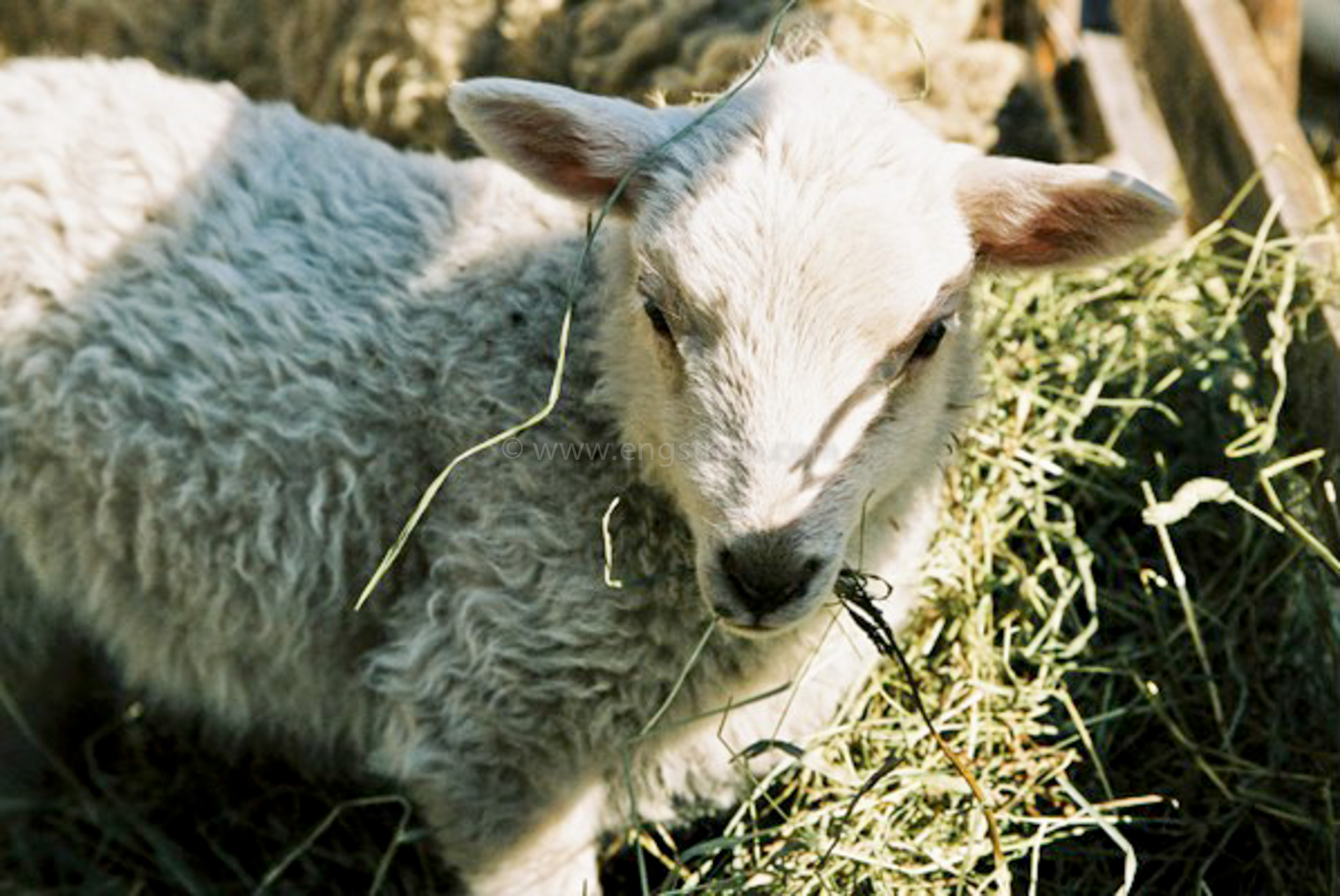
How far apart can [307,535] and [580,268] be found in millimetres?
802

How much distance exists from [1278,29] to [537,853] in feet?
11.5

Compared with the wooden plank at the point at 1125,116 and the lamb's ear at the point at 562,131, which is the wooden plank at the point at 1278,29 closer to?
the wooden plank at the point at 1125,116

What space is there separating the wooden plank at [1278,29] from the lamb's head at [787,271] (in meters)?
2.47

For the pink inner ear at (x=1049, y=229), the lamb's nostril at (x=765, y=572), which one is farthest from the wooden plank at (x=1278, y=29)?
the lamb's nostril at (x=765, y=572)

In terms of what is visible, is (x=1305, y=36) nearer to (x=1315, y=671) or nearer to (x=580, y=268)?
(x=1315, y=671)

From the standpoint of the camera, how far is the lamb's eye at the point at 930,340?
8.43 ft

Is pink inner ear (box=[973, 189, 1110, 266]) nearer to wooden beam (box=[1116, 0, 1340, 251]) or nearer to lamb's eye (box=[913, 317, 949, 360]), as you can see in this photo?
lamb's eye (box=[913, 317, 949, 360])

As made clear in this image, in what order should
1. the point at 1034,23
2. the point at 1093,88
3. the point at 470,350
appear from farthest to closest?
the point at 1034,23
the point at 1093,88
the point at 470,350

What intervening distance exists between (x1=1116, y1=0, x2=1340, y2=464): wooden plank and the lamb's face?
1.16 metres

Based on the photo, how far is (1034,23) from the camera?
536 cm

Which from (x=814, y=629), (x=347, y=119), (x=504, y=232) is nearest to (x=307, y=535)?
(x=504, y=232)

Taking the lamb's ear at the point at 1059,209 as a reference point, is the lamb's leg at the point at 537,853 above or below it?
below

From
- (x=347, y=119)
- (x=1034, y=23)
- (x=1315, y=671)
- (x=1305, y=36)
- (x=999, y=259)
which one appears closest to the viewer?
(x=999, y=259)

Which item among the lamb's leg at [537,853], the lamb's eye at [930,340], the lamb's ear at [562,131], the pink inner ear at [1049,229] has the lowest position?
the lamb's leg at [537,853]
